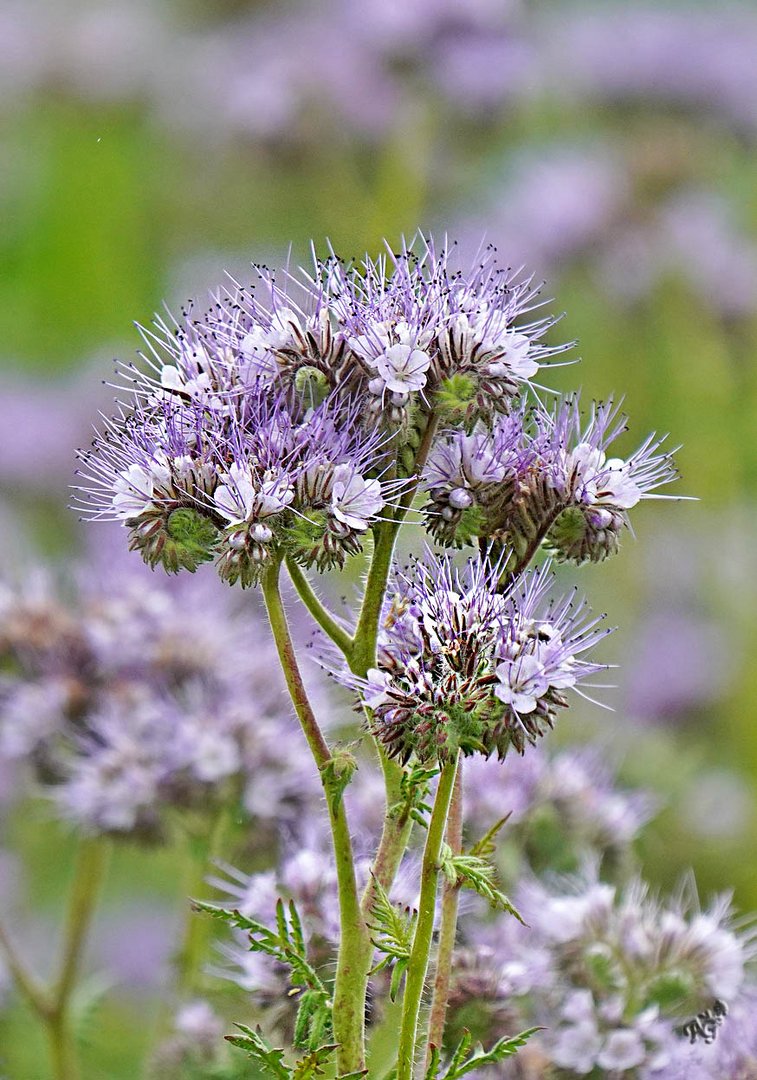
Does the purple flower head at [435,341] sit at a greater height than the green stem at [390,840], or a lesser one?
greater

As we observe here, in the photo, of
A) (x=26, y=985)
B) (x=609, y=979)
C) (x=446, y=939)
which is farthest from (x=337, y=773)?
(x=26, y=985)

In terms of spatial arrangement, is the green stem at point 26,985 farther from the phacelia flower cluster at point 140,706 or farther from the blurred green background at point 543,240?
the blurred green background at point 543,240

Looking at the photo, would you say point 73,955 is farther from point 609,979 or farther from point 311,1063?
point 311,1063

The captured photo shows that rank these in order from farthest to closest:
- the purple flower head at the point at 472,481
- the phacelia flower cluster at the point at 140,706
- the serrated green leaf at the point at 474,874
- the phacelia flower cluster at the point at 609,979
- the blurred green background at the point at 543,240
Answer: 1. the blurred green background at the point at 543,240
2. the phacelia flower cluster at the point at 140,706
3. the phacelia flower cluster at the point at 609,979
4. the purple flower head at the point at 472,481
5. the serrated green leaf at the point at 474,874

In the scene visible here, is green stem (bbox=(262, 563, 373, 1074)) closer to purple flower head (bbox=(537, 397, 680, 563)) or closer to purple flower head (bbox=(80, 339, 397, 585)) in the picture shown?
purple flower head (bbox=(80, 339, 397, 585))

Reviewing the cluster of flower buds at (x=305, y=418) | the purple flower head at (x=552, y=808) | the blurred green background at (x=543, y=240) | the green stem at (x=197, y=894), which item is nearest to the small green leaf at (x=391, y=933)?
the cluster of flower buds at (x=305, y=418)

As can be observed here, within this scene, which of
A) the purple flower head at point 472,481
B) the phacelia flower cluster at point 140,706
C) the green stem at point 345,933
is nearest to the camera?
the green stem at point 345,933

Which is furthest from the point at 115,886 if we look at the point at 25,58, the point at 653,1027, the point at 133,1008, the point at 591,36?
the point at 25,58
